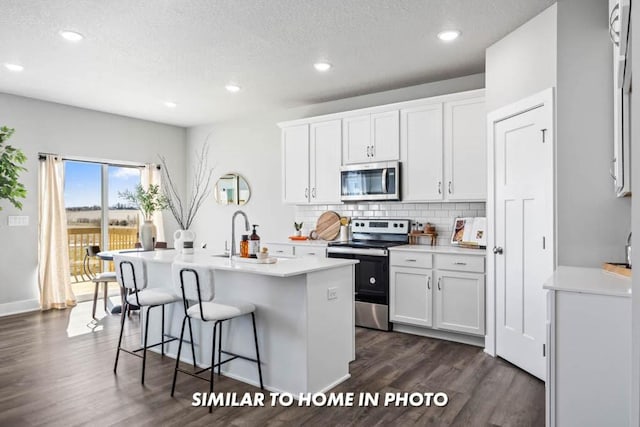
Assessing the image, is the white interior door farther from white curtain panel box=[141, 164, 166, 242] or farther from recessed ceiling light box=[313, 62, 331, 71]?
white curtain panel box=[141, 164, 166, 242]

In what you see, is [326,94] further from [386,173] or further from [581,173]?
[581,173]

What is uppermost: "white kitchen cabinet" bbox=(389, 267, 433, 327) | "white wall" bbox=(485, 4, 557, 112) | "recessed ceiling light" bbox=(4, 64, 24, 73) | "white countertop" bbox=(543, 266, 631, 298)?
"recessed ceiling light" bbox=(4, 64, 24, 73)

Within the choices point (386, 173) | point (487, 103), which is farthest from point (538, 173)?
point (386, 173)

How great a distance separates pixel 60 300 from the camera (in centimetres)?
568

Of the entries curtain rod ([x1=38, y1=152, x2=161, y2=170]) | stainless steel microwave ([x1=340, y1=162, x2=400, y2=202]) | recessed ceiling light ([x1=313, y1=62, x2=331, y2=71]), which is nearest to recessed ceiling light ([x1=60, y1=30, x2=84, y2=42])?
recessed ceiling light ([x1=313, y1=62, x2=331, y2=71])

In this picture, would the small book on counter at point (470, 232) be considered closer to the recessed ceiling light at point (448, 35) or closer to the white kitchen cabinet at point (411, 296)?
the white kitchen cabinet at point (411, 296)

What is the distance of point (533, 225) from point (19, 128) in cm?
601

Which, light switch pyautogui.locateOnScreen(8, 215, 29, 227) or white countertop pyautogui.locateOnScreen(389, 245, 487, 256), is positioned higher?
light switch pyautogui.locateOnScreen(8, 215, 29, 227)

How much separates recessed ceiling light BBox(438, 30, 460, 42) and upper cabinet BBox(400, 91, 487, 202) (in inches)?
30.3

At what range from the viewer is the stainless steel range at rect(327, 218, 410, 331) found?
4.57 m

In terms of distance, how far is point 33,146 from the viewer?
5574mm

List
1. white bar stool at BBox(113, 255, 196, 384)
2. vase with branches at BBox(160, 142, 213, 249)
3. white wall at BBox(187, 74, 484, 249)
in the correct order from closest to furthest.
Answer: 1. white bar stool at BBox(113, 255, 196, 384)
2. white wall at BBox(187, 74, 484, 249)
3. vase with branches at BBox(160, 142, 213, 249)

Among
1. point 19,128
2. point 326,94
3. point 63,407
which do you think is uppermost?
point 326,94

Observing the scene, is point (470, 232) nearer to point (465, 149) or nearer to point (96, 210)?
point (465, 149)
